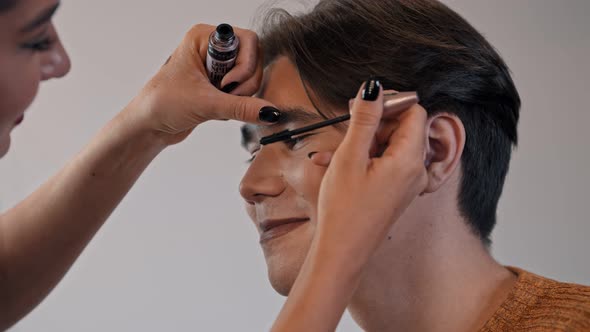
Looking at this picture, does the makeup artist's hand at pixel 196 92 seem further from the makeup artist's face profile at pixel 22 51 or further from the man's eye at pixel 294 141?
the makeup artist's face profile at pixel 22 51

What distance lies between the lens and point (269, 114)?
4.15ft

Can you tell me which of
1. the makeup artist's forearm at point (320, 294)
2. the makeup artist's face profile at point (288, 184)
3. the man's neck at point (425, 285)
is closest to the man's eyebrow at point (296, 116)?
the makeup artist's face profile at point (288, 184)

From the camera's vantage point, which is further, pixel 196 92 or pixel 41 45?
pixel 196 92

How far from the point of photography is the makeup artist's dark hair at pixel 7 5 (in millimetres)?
745

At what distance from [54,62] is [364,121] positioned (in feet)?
1.27

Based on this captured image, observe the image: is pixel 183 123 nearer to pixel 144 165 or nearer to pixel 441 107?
pixel 144 165

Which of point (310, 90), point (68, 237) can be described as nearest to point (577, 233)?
point (310, 90)

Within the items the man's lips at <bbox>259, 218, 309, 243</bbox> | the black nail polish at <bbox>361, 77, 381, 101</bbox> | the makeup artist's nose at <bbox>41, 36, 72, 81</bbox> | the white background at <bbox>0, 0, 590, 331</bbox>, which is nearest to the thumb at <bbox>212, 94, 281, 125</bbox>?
the man's lips at <bbox>259, 218, 309, 243</bbox>

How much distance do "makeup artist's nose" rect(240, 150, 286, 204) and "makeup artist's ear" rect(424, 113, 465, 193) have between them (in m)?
Result: 0.25

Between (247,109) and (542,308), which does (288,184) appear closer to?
(247,109)

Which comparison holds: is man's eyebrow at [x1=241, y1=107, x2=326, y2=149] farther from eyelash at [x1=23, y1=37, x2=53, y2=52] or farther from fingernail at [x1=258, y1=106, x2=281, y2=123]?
eyelash at [x1=23, y1=37, x2=53, y2=52]

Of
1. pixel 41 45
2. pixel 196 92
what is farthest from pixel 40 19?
A: pixel 196 92

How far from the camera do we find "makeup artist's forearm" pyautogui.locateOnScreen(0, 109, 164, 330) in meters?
1.33

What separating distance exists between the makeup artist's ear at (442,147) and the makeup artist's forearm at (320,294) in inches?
13.3
